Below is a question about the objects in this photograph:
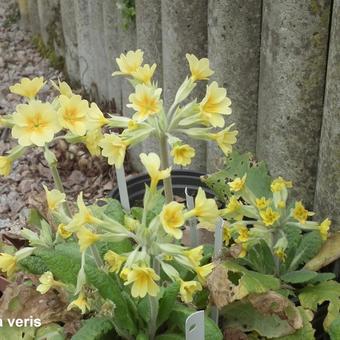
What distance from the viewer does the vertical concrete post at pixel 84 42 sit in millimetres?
3965

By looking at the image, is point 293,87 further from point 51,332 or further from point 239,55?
point 51,332

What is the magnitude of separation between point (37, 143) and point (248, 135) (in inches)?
47.1

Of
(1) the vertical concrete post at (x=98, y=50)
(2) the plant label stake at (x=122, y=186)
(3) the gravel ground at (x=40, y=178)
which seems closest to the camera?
(2) the plant label stake at (x=122, y=186)

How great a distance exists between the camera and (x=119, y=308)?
64.2 inches

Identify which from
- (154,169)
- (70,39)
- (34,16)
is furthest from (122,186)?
(34,16)

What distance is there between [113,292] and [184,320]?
0.18 m

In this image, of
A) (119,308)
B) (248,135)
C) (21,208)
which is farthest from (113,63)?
(119,308)

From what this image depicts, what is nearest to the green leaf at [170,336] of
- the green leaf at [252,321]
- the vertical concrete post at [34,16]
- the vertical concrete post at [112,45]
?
the green leaf at [252,321]

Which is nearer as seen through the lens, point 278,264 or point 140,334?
point 140,334

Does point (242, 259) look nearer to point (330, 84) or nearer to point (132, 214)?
point (132, 214)

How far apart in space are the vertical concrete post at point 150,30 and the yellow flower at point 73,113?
1.54m

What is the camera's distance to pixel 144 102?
1.50 meters

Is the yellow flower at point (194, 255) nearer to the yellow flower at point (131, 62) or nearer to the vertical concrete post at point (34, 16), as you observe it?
the yellow flower at point (131, 62)

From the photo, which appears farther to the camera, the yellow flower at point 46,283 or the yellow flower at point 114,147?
the yellow flower at point 46,283
